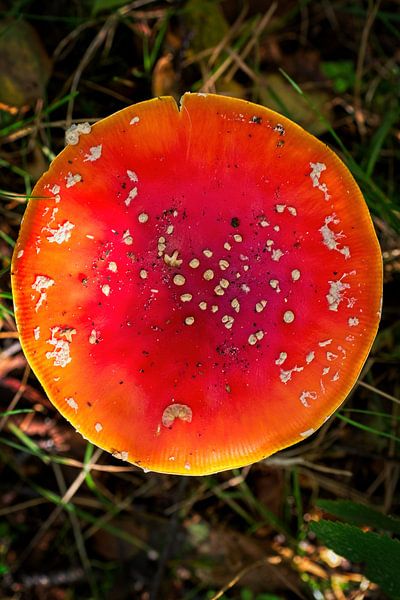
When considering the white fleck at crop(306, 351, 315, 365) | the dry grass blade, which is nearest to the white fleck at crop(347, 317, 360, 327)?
the white fleck at crop(306, 351, 315, 365)

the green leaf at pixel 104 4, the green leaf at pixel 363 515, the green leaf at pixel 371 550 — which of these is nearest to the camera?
the green leaf at pixel 371 550

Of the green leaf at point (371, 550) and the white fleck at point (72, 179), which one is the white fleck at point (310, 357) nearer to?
the green leaf at point (371, 550)

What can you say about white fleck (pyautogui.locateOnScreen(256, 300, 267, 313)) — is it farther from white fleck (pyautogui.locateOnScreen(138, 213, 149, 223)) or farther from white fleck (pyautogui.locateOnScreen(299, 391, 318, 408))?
white fleck (pyautogui.locateOnScreen(138, 213, 149, 223))

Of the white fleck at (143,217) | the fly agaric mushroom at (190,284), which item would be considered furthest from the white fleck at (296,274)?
the white fleck at (143,217)

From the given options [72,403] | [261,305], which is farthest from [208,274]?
[72,403]

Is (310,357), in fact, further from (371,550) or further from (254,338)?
(371,550)

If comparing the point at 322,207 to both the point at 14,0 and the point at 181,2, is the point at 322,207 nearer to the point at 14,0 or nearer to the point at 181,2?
the point at 181,2
